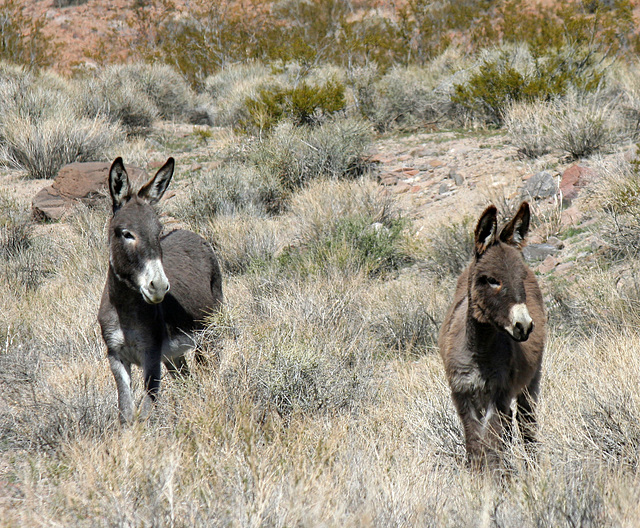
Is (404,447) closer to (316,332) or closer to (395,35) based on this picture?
(316,332)

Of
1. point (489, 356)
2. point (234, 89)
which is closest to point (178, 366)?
point (489, 356)

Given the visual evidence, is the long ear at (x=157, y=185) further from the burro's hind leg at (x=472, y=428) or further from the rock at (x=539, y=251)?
the rock at (x=539, y=251)

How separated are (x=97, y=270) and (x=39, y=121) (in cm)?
749

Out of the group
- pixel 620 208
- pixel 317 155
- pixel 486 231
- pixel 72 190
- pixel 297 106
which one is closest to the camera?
pixel 486 231

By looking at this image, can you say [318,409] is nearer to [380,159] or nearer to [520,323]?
[520,323]

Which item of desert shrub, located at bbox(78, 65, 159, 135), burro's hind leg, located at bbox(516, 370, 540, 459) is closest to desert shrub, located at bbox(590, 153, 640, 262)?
burro's hind leg, located at bbox(516, 370, 540, 459)

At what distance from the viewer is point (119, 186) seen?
195 inches

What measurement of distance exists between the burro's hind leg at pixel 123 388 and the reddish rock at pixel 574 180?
288 inches

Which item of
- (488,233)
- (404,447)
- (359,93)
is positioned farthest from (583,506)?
(359,93)

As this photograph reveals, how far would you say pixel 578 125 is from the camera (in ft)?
35.0

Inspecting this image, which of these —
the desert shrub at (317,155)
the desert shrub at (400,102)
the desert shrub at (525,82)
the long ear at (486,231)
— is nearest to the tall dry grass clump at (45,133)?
the desert shrub at (317,155)

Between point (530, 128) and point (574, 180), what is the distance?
7.32 feet

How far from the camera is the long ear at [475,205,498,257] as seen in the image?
3.95m

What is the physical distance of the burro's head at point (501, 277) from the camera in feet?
11.9
